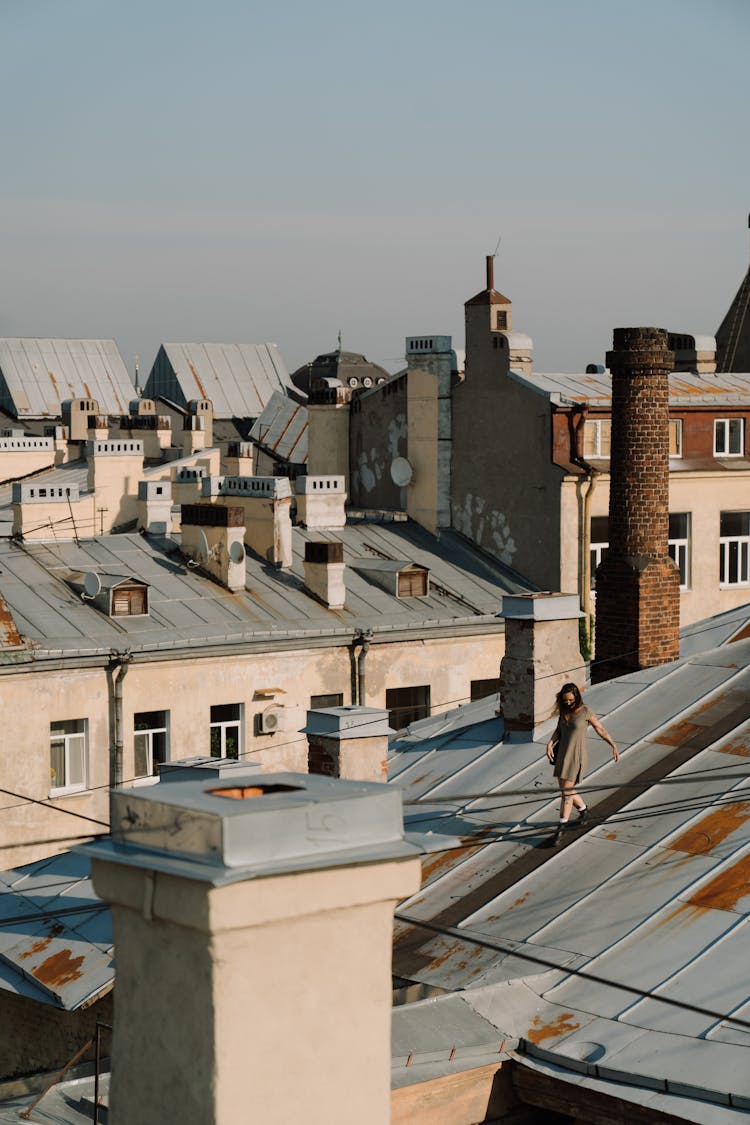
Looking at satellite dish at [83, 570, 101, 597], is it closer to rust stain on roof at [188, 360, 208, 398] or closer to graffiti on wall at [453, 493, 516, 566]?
graffiti on wall at [453, 493, 516, 566]

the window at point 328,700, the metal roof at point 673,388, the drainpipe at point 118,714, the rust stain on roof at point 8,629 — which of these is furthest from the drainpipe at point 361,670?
the metal roof at point 673,388

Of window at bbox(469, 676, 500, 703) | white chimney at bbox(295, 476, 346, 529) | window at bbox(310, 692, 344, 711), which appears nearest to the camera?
window at bbox(310, 692, 344, 711)

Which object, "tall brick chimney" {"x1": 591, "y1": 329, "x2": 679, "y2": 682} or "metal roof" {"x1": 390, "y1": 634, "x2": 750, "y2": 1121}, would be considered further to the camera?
"tall brick chimney" {"x1": 591, "y1": 329, "x2": 679, "y2": 682}

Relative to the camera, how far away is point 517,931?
1307 centimetres

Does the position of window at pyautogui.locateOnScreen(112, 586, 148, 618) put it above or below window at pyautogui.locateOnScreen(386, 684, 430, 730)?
above

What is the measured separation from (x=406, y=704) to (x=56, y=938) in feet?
54.6

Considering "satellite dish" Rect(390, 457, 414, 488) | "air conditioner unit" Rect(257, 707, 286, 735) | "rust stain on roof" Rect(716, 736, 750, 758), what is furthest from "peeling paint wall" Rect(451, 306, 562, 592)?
"rust stain on roof" Rect(716, 736, 750, 758)

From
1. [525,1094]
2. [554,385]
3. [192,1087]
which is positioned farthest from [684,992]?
[554,385]

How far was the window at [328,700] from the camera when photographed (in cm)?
3083

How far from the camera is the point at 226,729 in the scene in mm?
29719

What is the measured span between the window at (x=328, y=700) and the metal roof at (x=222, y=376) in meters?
47.1

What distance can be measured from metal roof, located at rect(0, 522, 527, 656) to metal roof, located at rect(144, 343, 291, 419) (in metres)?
43.2

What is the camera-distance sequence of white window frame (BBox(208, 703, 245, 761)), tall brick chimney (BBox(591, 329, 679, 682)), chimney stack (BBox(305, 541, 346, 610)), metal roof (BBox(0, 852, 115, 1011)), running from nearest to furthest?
1. metal roof (BBox(0, 852, 115, 1011))
2. tall brick chimney (BBox(591, 329, 679, 682))
3. white window frame (BBox(208, 703, 245, 761))
4. chimney stack (BBox(305, 541, 346, 610))

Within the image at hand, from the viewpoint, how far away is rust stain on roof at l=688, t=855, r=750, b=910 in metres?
12.5
